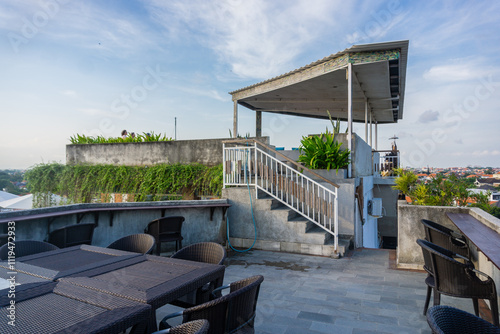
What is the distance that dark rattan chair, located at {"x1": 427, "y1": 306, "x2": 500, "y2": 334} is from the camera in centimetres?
150

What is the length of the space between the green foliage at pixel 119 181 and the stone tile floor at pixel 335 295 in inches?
114

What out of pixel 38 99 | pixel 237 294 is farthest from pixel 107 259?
pixel 38 99

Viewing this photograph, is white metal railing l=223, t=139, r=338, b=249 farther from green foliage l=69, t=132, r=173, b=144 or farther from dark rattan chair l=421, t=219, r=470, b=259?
green foliage l=69, t=132, r=173, b=144

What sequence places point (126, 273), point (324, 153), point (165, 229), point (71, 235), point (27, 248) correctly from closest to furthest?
point (126, 273), point (27, 248), point (71, 235), point (165, 229), point (324, 153)

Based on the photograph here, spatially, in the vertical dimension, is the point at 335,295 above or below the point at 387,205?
below

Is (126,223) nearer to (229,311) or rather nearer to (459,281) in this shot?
(229,311)

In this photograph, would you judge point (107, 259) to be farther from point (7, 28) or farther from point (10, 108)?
point (7, 28)

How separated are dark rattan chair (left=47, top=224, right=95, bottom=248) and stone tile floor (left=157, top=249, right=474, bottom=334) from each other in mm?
1690

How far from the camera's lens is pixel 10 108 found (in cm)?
→ 352

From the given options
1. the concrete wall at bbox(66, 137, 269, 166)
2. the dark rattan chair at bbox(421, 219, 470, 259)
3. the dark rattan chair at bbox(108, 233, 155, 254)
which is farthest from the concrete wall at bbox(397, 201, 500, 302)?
the concrete wall at bbox(66, 137, 269, 166)

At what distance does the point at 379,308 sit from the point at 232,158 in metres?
4.00

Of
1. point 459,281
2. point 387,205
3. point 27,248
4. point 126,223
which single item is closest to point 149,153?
point 126,223

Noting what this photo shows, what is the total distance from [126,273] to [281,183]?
12.9 ft

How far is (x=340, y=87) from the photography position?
9.22 metres
